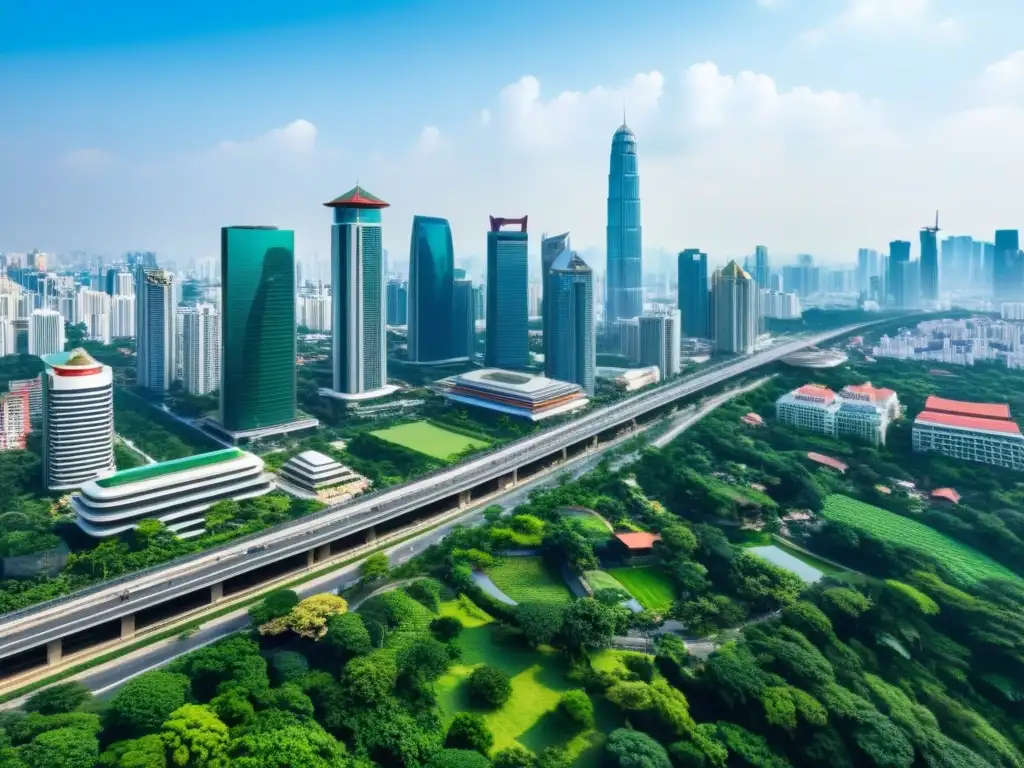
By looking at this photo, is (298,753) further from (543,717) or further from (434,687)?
(543,717)

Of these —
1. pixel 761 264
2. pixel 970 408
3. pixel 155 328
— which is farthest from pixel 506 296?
pixel 761 264

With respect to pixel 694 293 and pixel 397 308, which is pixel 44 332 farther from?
pixel 694 293

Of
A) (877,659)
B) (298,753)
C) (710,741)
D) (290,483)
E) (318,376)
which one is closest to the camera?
(298,753)

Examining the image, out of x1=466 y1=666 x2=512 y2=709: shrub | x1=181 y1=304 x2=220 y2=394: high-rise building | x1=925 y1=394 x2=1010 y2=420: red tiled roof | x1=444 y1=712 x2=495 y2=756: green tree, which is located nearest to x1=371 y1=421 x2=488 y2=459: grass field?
x1=181 y1=304 x2=220 y2=394: high-rise building

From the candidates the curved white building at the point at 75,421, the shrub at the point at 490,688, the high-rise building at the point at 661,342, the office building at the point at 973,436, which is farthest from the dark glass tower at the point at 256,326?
the office building at the point at 973,436

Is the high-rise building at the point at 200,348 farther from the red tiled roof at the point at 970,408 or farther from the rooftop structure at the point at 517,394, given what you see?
the red tiled roof at the point at 970,408

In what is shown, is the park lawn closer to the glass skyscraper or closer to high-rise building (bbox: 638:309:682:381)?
the glass skyscraper

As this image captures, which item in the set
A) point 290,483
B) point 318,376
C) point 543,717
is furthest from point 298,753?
point 318,376
